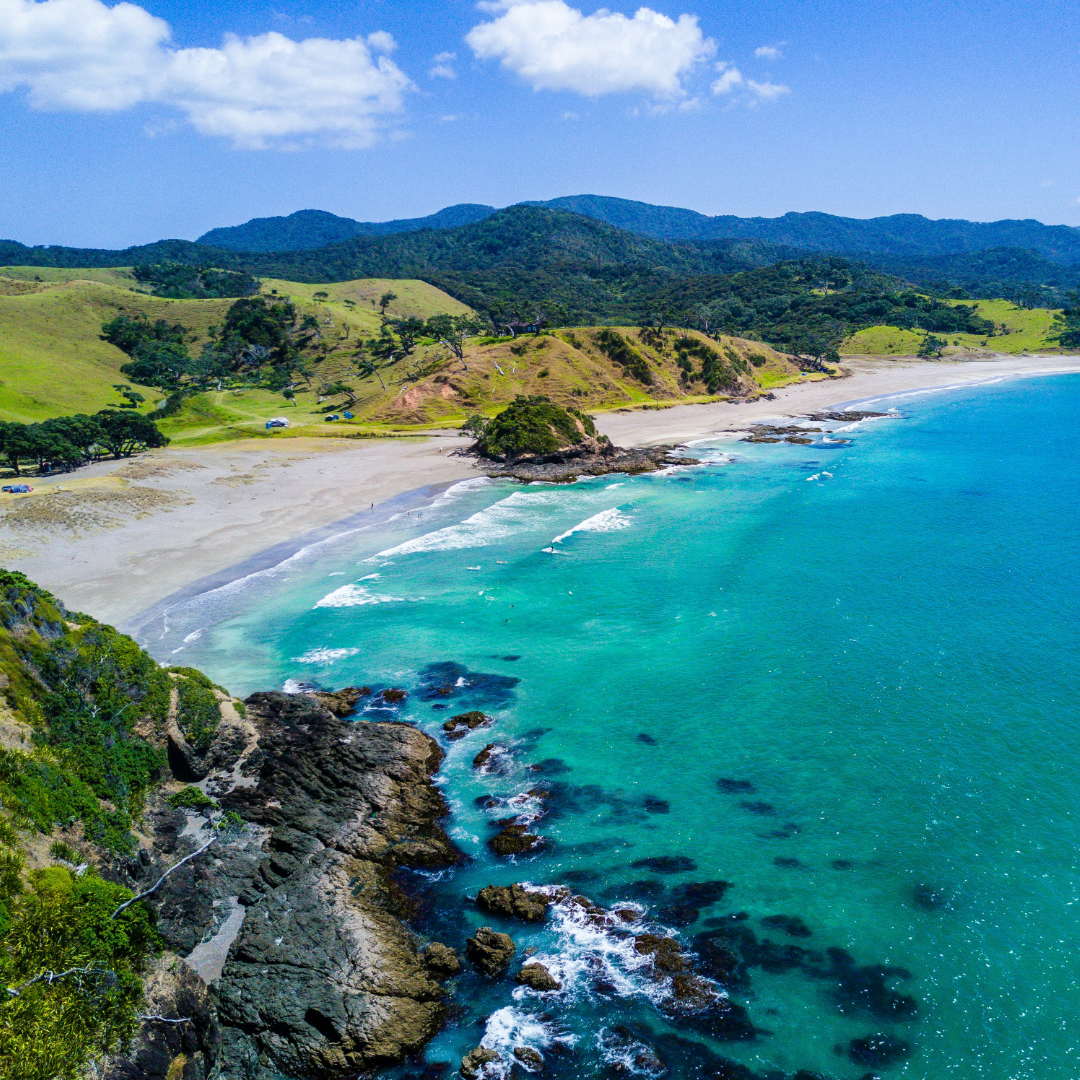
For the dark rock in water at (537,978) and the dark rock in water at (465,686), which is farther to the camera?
the dark rock in water at (465,686)

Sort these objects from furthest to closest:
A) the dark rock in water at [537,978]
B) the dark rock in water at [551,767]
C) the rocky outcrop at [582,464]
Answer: the rocky outcrop at [582,464] → the dark rock in water at [551,767] → the dark rock in water at [537,978]

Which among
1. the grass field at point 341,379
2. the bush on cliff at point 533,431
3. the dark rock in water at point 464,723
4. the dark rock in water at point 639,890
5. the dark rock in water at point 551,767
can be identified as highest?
the grass field at point 341,379

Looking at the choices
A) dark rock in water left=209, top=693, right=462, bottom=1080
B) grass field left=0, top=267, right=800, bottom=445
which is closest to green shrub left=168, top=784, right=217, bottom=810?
dark rock in water left=209, top=693, right=462, bottom=1080

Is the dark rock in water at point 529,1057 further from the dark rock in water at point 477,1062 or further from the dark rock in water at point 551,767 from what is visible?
the dark rock in water at point 551,767

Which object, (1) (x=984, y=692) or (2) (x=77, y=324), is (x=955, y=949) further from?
(2) (x=77, y=324)

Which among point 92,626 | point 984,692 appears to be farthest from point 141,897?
point 984,692

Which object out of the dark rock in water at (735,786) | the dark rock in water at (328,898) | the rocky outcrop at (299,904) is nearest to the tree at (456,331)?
the dark rock in water at (328,898)
